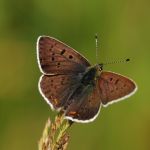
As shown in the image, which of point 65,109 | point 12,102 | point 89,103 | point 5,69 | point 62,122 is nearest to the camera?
point 62,122

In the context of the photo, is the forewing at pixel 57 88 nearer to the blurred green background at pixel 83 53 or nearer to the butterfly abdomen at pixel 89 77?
the butterfly abdomen at pixel 89 77

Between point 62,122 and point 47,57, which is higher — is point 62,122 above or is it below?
below

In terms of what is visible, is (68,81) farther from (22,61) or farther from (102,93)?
(22,61)

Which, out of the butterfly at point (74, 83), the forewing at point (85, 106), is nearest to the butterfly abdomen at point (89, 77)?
the butterfly at point (74, 83)

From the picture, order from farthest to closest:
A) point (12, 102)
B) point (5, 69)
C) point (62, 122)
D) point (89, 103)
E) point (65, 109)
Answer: point (5, 69) → point (12, 102) → point (89, 103) → point (65, 109) → point (62, 122)

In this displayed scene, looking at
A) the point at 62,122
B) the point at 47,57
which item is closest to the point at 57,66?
the point at 47,57

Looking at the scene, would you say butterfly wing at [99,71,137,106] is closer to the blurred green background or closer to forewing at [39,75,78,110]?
forewing at [39,75,78,110]

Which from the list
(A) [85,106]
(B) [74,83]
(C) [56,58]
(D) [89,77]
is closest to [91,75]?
(D) [89,77]

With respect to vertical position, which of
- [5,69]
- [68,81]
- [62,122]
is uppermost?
[5,69]

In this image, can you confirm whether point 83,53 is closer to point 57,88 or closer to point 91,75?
point 91,75
